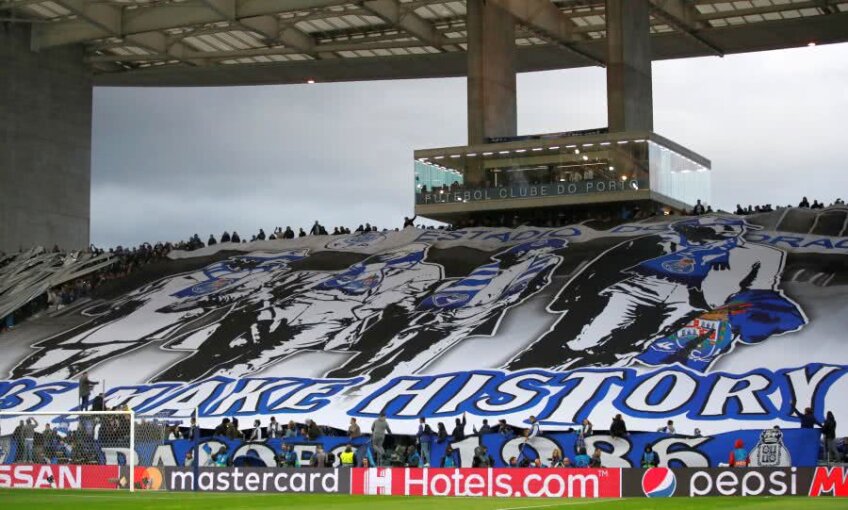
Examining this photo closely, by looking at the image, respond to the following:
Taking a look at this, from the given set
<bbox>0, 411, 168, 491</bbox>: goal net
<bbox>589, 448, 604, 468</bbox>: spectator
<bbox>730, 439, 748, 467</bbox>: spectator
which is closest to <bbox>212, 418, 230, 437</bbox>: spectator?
<bbox>0, 411, 168, 491</bbox>: goal net

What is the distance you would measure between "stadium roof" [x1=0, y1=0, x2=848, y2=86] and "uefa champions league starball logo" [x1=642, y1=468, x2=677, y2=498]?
42333 mm

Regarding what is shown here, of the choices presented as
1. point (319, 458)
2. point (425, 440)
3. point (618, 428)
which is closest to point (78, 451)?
point (319, 458)

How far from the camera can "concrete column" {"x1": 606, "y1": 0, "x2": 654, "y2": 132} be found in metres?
64.4

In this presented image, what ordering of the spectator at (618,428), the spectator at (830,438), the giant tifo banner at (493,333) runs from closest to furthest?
the spectator at (830,438) < the spectator at (618,428) < the giant tifo banner at (493,333)

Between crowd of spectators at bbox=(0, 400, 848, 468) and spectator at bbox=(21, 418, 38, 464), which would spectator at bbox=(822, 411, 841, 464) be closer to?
crowd of spectators at bbox=(0, 400, 848, 468)

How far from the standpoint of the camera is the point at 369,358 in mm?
46375

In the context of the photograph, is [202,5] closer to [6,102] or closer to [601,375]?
[6,102]

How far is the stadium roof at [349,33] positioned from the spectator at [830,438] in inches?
1525

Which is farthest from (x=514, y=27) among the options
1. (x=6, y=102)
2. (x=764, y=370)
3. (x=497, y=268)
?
(x=764, y=370)

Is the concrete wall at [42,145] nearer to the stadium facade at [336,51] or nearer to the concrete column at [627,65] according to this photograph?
the stadium facade at [336,51]

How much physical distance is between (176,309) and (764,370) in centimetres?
2531

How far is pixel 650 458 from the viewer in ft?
106

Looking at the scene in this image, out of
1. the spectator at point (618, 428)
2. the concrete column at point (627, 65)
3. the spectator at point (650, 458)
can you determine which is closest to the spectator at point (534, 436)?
the spectator at point (618, 428)

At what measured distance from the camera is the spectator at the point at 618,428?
3394cm
